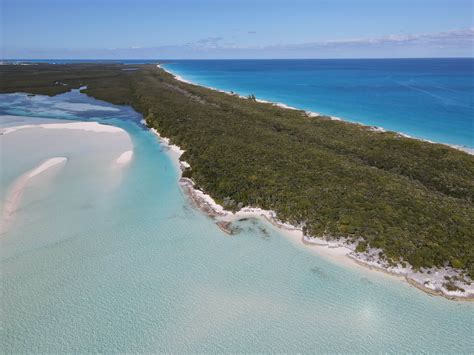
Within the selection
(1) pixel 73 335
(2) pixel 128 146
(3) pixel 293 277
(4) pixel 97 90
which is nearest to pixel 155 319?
(1) pixel 73 335

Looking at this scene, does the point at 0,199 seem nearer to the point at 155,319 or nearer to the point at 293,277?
the point at 155,319

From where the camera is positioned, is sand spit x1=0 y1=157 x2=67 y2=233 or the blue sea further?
sand spit x1=0 y1=157 x2=67 y2=233

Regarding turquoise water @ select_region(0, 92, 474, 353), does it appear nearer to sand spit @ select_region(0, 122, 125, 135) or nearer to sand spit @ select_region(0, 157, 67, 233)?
sand spit @ select_region(0, 157, 67, 233)

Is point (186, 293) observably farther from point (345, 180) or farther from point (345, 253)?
point (345, 180)

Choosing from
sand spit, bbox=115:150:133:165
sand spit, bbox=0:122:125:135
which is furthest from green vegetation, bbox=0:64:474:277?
sand spit, bbox=0:122:125:135

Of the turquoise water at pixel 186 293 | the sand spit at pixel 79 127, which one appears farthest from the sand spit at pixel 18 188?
the sand spit at pixel 79 127

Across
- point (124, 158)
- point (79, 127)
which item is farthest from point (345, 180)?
point (79, 127)

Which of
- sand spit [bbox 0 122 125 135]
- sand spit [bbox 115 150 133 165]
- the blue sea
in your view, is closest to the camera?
the blue sea
